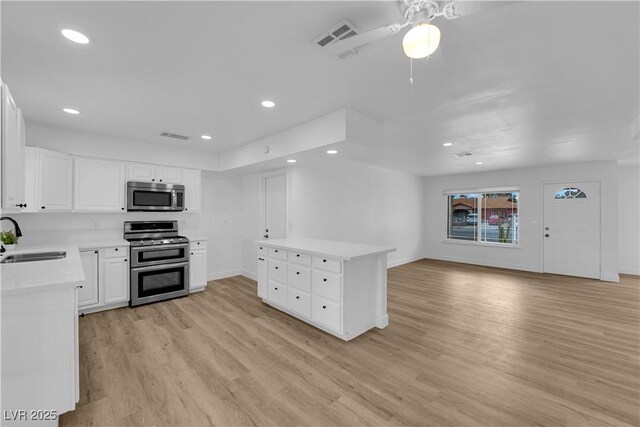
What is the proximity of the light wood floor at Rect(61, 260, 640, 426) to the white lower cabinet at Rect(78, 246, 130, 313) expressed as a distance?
0.21 metres

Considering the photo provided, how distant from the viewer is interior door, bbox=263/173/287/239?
5.13 metres

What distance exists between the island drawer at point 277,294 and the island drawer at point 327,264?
742 mm

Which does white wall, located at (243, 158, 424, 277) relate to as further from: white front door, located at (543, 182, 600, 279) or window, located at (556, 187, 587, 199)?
window, located at (556, 187, 587, 199)

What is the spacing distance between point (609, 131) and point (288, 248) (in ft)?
14.9

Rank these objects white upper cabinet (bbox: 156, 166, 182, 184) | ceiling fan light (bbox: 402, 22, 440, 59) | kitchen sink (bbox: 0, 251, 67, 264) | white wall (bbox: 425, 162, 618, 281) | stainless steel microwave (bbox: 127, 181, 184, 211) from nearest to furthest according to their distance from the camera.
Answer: ceiling fan light (bbox: 402, 22, 440, 59) → kitchen sink (bbox: 0, 251, 67, 264) → stainless steel microwave (bbox: 127, 181, 184, 211) → white upper cabinet (bbox: 156, 166, 182, 184) → white wall (bbox: 425, 162, 618, 281)

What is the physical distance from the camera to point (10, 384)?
5.42 feet

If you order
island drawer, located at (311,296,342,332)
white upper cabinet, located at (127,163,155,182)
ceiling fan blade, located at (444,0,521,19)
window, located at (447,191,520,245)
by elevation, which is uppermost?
ceiling fan blade, located at (444,0,521,19)

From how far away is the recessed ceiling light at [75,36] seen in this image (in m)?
1.73

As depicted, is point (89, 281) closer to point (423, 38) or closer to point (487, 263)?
point (423, 38)

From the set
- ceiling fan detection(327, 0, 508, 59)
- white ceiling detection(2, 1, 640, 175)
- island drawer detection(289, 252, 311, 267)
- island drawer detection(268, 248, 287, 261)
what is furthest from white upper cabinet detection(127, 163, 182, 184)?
ceiling fan detection(327, 0, 508, 59)

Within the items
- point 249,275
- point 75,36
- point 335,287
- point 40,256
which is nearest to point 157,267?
point 40,256

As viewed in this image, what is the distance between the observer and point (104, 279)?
3.74 m

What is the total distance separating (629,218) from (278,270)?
7.60 meters

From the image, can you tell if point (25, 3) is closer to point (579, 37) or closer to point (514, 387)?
point (579, 37)
